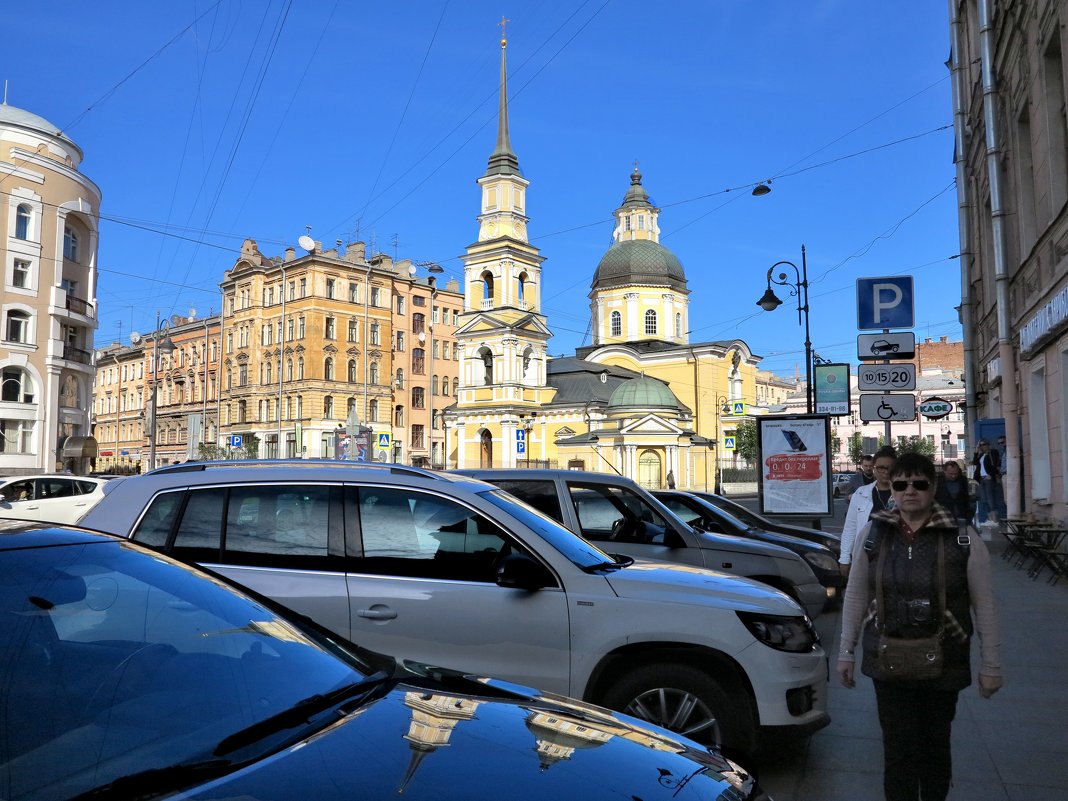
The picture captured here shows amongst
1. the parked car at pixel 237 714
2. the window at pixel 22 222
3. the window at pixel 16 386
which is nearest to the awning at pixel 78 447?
the window at pixel 16 386

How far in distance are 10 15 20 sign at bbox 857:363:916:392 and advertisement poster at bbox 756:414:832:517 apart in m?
1.03

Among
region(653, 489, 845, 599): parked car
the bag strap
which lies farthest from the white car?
the bag strap

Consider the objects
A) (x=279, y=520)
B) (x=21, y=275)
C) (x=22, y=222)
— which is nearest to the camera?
(x=279, y=520)

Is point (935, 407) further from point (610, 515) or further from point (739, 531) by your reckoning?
point (610, 515)

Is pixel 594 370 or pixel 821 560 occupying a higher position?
pixel 594 370

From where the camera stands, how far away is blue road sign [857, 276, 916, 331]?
49.3ft

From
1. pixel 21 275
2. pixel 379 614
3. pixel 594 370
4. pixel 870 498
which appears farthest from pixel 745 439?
pixel 379 614

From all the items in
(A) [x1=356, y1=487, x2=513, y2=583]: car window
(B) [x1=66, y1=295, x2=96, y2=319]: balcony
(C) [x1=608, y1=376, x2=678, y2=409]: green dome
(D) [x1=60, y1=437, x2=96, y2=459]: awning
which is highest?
(B) [x1=66, y1=295, x2=96, y2=319]: balcony

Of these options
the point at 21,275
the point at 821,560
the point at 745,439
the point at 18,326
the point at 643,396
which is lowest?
the point at 821,560

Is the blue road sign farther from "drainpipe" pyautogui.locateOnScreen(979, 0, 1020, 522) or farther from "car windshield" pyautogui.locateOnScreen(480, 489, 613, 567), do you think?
"car windshield" pyautogui.locateOnScreen(480, 489, 613, 567)

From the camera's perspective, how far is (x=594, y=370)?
73312mm

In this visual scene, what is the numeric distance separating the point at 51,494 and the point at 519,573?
1924 cm

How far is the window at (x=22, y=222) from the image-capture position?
40.2m

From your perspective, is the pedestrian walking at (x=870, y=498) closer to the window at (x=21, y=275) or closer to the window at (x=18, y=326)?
the window at (x=18, y=326)
